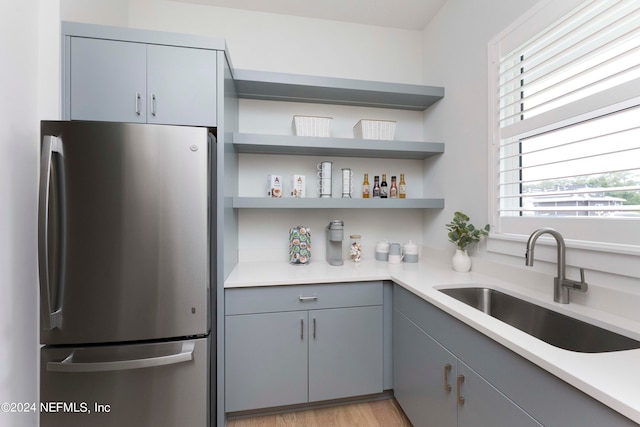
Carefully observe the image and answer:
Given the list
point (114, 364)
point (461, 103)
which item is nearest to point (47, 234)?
point (114, 364)

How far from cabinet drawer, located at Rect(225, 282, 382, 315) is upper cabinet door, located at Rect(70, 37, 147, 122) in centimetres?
108

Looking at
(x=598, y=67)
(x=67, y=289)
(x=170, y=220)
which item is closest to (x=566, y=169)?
(x=598, y=67)

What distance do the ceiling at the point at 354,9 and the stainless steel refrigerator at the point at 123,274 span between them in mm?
1435

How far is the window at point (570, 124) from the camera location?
101 centimetres

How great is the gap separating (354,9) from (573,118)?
1.70 meters

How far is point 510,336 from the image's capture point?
88 cm

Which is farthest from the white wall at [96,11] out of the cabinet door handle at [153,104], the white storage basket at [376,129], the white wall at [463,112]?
the white wall at [463,112]

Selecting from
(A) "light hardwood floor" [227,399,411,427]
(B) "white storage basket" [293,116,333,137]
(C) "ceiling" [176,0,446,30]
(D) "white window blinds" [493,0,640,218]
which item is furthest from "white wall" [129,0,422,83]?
(A) "light hardwood floor" [227,399,411,427]

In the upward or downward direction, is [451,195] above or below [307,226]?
above

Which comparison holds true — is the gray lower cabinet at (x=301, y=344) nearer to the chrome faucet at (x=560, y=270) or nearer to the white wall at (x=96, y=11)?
the chrome faucet at (x=560, y=270)

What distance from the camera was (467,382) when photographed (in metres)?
1.07

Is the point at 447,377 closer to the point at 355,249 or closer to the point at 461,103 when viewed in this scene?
the point at 355,249

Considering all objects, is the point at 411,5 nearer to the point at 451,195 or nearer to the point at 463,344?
the point at 451,195

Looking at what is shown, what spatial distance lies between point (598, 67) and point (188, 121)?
1806mm
